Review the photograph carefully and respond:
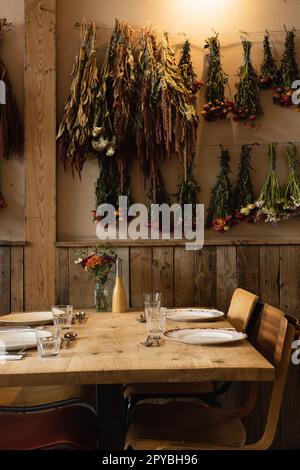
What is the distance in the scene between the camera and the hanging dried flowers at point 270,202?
10.2ft

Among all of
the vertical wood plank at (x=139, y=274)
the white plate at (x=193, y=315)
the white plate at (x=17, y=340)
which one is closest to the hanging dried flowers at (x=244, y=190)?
the vertical wood plank at (x=139, y=274)

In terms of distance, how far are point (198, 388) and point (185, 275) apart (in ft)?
2.76

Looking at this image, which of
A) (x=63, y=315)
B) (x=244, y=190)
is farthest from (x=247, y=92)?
(x=63, y=315)

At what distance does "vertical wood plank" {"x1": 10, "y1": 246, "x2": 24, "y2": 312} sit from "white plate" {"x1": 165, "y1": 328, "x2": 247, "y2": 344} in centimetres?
139

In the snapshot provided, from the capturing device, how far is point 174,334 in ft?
6.52

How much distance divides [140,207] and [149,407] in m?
1.38

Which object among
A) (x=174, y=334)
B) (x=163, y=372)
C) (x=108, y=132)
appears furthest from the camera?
(x=108, y=132)

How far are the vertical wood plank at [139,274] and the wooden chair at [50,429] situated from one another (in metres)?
1.19

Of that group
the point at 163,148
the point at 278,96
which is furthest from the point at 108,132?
the point at 278,96

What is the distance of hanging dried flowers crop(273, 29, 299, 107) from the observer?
3.19 metres

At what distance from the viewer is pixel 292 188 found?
312 cm

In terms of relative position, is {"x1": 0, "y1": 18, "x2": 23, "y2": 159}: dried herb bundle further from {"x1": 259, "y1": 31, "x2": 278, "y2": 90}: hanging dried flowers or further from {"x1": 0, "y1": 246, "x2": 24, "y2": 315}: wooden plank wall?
{"x1": 259, "y1": 31, "x2": 278, "y2": 90}: hanging dried flowers
